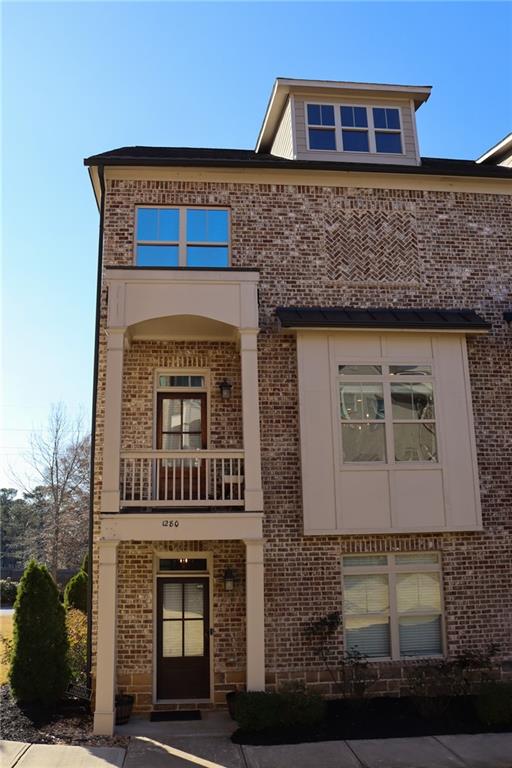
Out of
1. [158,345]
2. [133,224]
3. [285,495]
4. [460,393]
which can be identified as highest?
[133,224]

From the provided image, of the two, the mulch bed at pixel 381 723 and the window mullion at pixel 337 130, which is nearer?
the mulch bed at pixel 381 723

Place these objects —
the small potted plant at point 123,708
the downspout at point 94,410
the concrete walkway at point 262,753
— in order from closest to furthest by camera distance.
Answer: the concrete walkway at point 262,753, the small potted plant at point 123,708, the downspout at point 94,410

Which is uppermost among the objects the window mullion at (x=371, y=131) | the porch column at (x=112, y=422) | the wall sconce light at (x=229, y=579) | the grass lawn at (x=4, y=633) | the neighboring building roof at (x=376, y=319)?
the window mullion at (x=371, y=131)

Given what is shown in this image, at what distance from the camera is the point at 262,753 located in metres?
8.12

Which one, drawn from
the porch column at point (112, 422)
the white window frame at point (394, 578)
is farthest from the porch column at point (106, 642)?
the white window frame at point (394, 578)

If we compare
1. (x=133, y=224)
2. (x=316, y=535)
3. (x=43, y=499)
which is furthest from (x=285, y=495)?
(x=43, y=499)

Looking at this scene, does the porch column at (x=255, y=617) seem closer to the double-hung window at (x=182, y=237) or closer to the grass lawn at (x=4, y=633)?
the grass lawn at (x=4, y=633)

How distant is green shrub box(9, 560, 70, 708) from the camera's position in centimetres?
959

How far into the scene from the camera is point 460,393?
11.3 m

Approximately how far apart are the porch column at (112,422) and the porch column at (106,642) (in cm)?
69

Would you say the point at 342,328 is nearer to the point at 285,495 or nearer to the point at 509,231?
the point at 285,495

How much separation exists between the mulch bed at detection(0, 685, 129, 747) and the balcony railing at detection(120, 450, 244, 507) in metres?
3.09

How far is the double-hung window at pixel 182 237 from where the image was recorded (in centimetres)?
1159

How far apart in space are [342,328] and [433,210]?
10.8ft
